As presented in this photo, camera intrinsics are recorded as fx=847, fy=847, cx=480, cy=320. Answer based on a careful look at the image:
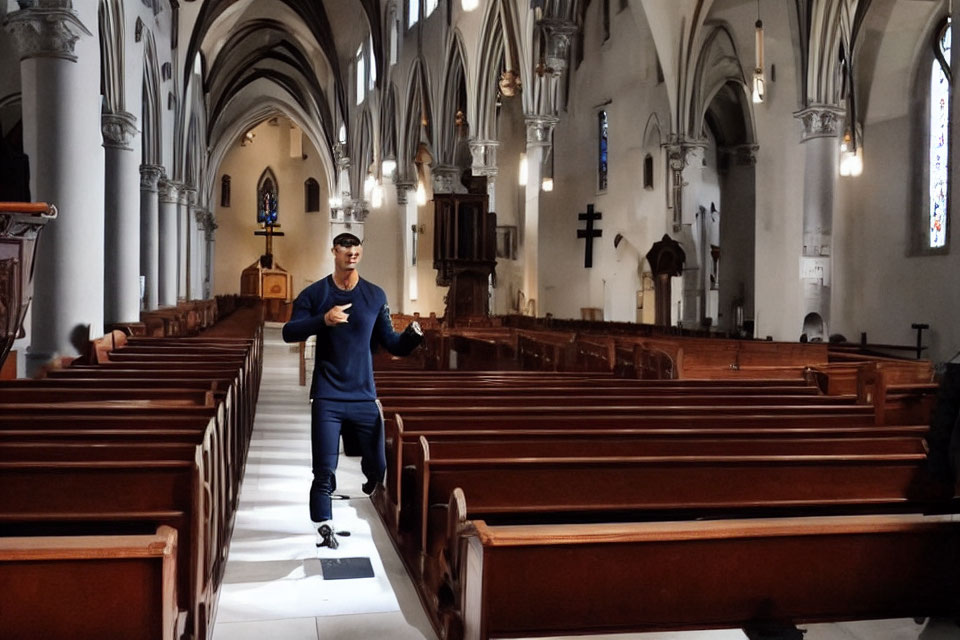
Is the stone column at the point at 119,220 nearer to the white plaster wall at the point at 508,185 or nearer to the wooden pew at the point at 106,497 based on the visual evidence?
the wooden pew at the point at 106,497

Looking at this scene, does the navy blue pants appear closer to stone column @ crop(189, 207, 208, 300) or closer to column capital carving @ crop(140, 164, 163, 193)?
column capital carving @ crop(140, 164, 163, 193)

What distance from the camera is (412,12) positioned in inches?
1022

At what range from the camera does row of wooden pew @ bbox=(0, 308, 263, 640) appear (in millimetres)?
2193

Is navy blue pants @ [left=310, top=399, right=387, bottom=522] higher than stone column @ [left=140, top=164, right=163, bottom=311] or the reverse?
the reverse

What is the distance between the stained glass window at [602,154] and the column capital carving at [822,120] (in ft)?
35.0

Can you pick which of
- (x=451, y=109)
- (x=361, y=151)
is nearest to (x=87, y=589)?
(x=451, y=109)

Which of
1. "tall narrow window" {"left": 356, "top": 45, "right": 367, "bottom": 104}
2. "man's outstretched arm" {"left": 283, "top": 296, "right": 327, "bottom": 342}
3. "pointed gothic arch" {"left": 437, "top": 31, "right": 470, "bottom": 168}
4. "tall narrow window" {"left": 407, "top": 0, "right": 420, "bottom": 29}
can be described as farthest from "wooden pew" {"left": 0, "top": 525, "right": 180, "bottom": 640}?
"tall narrow window" {"left": 356, "top": 45, "right": 367, "bottom": 104}

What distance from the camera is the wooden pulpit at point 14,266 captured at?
11.6 feet

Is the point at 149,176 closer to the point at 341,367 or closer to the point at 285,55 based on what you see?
the point at 341,367

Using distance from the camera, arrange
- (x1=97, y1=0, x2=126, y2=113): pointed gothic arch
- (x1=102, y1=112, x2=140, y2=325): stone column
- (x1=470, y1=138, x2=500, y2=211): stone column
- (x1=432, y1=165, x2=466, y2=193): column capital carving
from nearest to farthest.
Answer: (x1=97, y1=0, x2=126, y2=113): pointed gothic arch, (x1=102, y1=112, x2=140, y2=325): stone column, (x1=470, y1=138, x2=500, y2=211): stone column, (x1=432, y1=165, x2=466, y2=193): column capital carving

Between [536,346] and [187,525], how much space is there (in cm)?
802

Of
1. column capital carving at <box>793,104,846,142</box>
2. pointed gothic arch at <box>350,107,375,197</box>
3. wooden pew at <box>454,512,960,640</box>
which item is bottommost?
wooden pew at <box>454,512,960,640</box>

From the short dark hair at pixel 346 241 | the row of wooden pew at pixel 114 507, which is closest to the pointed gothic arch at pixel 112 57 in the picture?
the row of wooden pew at pixel 114 507

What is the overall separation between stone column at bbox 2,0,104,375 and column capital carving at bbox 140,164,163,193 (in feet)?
28.8
